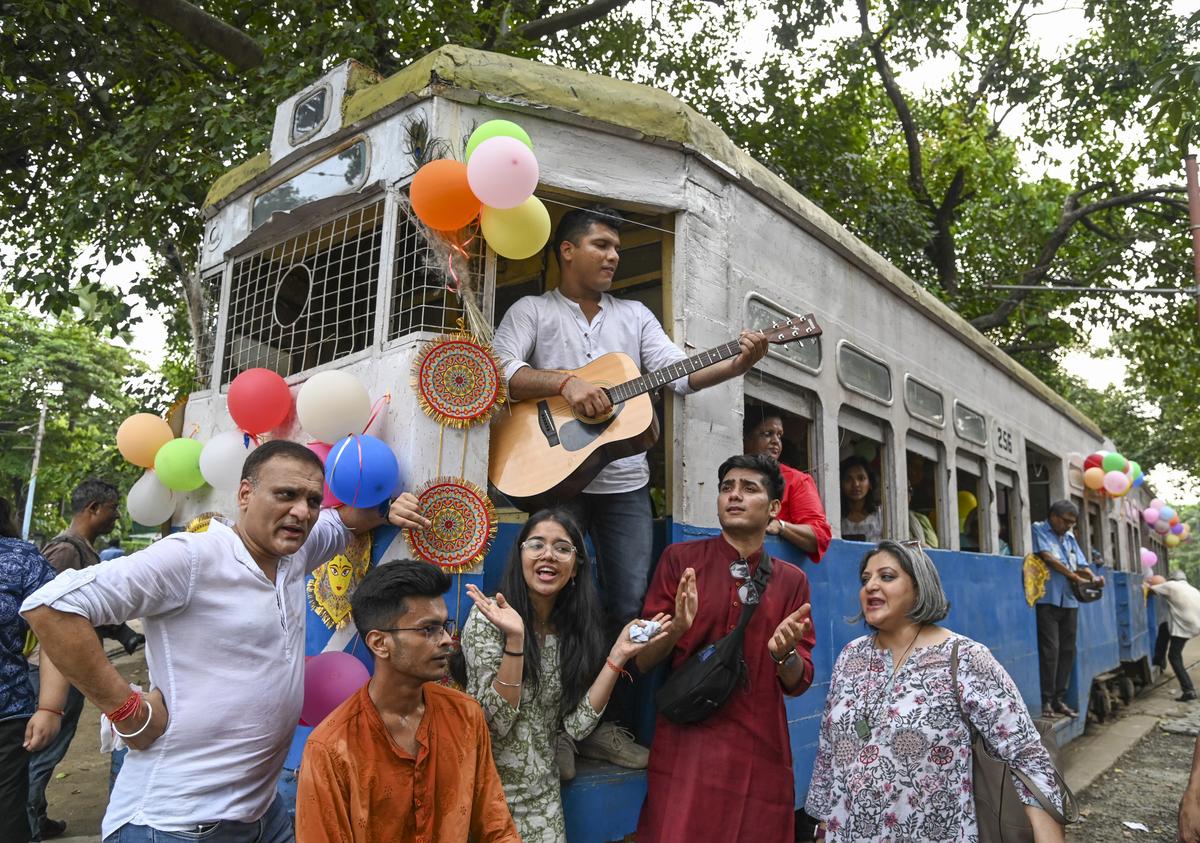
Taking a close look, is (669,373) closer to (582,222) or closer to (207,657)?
(582,222)

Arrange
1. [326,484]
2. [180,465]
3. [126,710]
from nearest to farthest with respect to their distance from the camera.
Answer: [126,710], [326,484], [180,465]

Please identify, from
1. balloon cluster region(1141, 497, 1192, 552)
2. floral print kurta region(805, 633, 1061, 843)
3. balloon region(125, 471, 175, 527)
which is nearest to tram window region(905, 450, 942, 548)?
floral print kurta region(805, 633, 1061, 843)

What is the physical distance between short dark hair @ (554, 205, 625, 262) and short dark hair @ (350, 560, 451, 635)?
1.82 metres

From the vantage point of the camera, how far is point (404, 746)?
2258mm

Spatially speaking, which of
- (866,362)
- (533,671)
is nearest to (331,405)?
(533,671)

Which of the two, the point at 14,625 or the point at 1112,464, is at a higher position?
the point at 1112,464

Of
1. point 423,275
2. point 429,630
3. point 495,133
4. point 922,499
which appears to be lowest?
point 429,630

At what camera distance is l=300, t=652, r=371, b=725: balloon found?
8.82 feet

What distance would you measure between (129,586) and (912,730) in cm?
214

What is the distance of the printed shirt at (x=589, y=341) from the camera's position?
351 cm

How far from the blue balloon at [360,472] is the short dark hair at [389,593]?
2.19 ft

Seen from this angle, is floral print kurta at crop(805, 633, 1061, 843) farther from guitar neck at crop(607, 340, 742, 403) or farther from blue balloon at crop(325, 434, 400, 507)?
blue balloon at crop(325, 434, 400, 507)

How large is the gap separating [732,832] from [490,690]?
1.00 m

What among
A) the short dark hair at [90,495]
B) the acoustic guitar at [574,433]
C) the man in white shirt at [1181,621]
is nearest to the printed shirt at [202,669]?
the acoustic guitar at [574,433]
